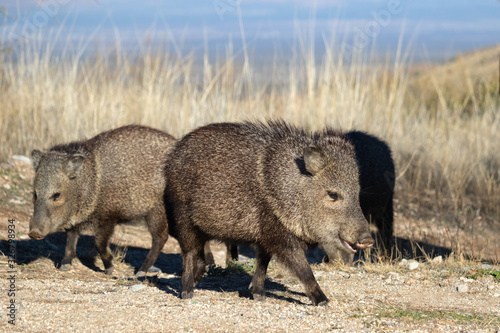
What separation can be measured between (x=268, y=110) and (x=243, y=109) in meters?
0.44

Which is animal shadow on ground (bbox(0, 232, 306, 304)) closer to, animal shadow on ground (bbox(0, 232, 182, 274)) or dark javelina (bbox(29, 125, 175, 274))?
animal shadow on ground (bbox(0, 232, 182, 274))

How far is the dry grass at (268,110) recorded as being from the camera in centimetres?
787

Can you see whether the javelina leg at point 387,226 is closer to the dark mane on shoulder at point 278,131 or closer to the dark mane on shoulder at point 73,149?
the dark mane on shoulder at point 278,131

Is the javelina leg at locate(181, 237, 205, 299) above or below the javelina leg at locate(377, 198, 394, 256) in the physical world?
above

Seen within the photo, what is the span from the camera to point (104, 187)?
17.6ft

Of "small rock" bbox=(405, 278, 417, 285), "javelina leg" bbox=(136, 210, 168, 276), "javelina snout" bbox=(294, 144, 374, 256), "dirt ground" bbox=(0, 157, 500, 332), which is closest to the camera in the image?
"dirt ground" bbox=(0, 157, 500, 332)

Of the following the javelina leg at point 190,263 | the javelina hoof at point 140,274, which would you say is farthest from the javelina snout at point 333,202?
the javelina hoof at point 140,274

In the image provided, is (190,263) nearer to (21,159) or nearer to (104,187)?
(104,187)

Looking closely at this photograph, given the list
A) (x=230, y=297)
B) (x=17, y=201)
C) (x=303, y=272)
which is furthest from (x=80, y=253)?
(x=303, y=272)

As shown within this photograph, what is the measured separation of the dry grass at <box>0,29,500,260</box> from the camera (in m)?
7.87

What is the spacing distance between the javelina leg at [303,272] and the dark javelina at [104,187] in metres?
1.68

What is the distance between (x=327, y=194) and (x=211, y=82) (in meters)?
5.09

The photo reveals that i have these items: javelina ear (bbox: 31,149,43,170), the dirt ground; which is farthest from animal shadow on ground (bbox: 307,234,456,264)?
javelina ear (bbox: 31,149,43,170)

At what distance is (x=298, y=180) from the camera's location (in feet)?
13.4
